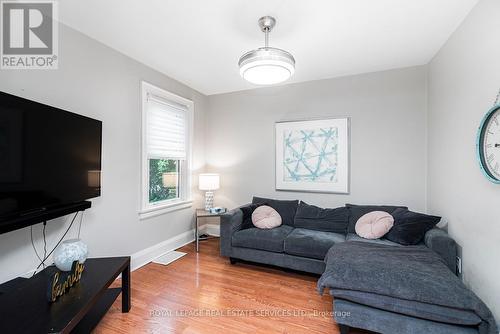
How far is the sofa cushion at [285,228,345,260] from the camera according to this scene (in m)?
2.51

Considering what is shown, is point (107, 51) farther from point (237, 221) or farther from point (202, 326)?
point (202, 326)

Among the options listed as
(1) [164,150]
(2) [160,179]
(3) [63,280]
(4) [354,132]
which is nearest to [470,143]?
(4) [354,132]

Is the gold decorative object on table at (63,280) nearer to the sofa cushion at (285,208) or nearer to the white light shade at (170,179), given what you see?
the white light shade at (170,179)

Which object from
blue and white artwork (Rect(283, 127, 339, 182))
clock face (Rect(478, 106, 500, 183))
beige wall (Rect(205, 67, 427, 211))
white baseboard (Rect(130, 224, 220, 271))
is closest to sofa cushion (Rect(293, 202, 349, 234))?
beige wall (Rect(205, 67, 427, 211))

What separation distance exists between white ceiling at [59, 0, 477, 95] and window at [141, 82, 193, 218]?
54 cm

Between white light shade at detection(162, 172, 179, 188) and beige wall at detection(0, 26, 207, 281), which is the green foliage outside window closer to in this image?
white light shade at detection(162, 172, 179, 188)

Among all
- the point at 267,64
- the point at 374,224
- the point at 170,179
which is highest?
the point at 267,64

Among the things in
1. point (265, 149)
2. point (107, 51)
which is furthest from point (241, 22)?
point (265, 149)

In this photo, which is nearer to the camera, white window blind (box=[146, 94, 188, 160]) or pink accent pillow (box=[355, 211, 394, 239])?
pink accent pillow (box=[355, 211, 394, 239])

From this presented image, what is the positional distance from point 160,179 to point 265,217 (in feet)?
5.27

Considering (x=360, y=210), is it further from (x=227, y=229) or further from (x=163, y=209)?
(x=163, y=209)

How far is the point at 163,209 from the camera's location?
3.21m

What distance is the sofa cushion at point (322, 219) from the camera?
290cm

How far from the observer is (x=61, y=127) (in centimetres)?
185
